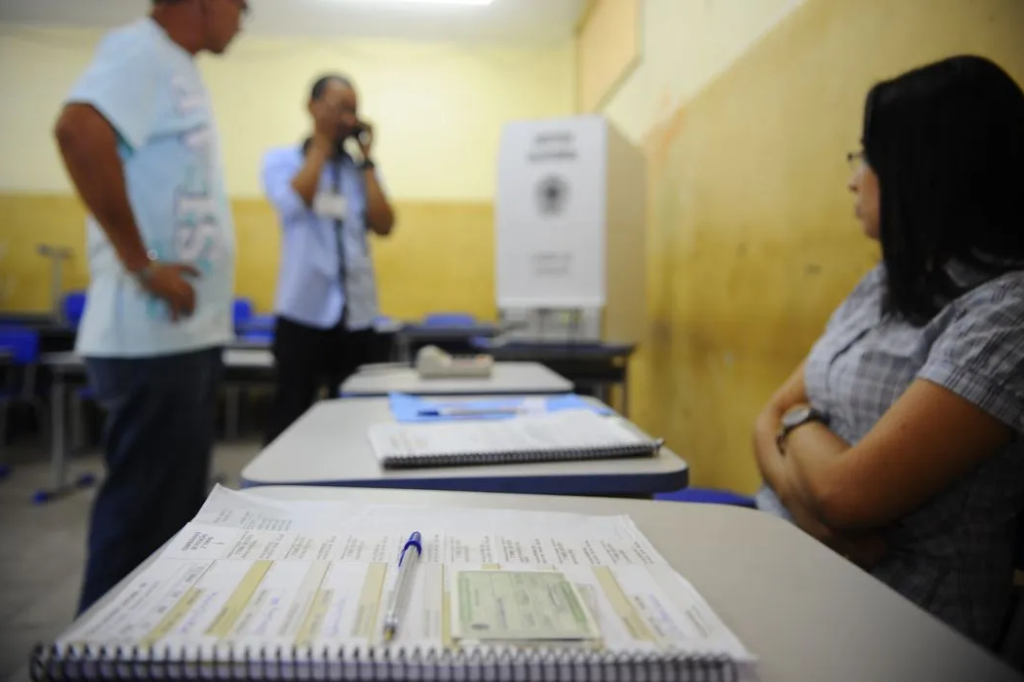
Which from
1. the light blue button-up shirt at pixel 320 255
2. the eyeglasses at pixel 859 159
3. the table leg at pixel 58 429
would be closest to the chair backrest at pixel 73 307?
the table leg at pixel 58 429

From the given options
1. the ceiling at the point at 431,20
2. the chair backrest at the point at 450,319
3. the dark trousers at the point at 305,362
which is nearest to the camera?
the dark trousers at the point at 305,362

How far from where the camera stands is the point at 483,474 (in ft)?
2.60

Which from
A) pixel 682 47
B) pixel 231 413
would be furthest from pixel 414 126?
pixel 682 47

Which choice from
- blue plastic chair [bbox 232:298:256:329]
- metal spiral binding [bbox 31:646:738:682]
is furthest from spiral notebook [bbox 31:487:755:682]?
blue plastic chair [bbox 232:298:256:329]

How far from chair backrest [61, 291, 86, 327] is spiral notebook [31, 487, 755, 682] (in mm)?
4192

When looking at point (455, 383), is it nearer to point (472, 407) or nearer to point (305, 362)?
point (472, 407)

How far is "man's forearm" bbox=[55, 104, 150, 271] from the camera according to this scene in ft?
4.25

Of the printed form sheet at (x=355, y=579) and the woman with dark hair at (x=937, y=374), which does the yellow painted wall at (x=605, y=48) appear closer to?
the woman with dark hair at (x=937, y=374)

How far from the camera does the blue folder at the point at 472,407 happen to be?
1121 millimetres

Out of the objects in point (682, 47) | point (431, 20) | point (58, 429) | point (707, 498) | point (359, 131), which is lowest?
point (58, 429)

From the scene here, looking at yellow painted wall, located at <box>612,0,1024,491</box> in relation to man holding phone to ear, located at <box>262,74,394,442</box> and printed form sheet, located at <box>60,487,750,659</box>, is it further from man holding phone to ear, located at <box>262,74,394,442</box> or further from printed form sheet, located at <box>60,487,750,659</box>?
man holding phone to ear, located at <box>262,74,394,442</box>

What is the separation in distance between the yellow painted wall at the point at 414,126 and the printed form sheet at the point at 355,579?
4.75 metres

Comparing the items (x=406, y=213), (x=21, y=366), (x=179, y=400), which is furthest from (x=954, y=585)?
(x=406, y=213)

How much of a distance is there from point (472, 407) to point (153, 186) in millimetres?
894
